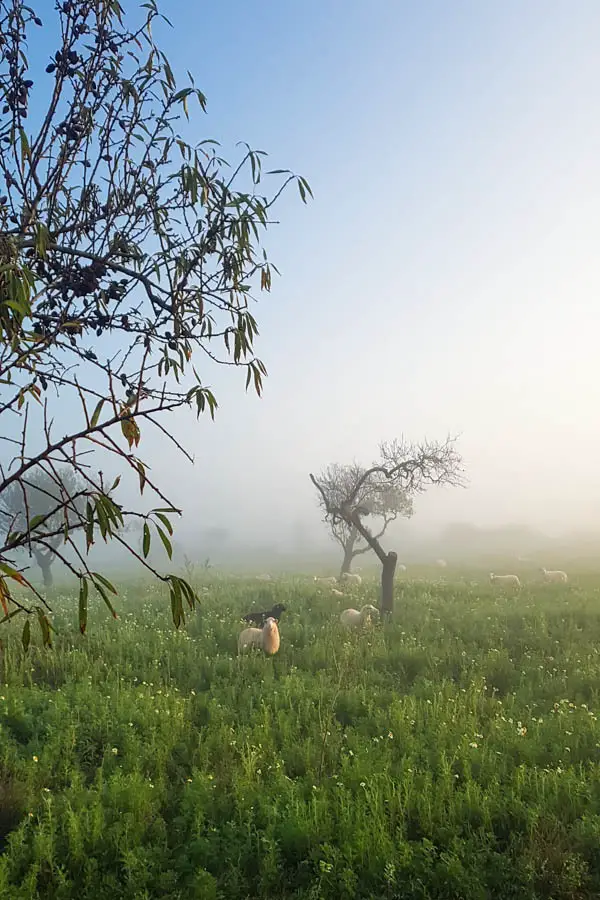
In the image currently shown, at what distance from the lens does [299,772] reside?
6.66 meters

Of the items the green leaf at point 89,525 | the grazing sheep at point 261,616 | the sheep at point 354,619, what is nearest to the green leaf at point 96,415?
the green leaf at point 89,525

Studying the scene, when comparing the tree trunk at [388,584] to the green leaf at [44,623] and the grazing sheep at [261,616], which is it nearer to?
the grazing sheep at [261,616]

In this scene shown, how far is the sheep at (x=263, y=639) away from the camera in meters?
11.7

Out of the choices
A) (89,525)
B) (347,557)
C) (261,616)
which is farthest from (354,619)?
(347,557)

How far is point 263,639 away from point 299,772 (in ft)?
17.5

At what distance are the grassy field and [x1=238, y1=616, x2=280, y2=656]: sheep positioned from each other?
300mm

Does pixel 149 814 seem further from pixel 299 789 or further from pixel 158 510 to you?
pixel 158 510

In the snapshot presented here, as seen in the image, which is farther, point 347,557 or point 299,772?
point 347,557

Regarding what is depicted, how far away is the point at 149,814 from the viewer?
5.57 m

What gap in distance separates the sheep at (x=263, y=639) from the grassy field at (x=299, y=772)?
0.30m

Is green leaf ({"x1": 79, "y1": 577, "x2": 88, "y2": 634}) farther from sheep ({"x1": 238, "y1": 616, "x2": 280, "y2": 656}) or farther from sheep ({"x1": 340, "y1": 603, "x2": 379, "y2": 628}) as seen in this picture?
sheep ({"x1": 340, "y1": 603, "x2": 379, "y2": 628})

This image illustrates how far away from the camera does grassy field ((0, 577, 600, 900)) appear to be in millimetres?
4645

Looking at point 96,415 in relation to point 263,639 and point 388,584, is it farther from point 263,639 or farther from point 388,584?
point 388,584

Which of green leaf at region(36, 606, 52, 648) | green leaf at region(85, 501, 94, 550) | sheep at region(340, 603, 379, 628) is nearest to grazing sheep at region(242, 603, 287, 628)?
sheep at region(340, 603, 379, 628)
